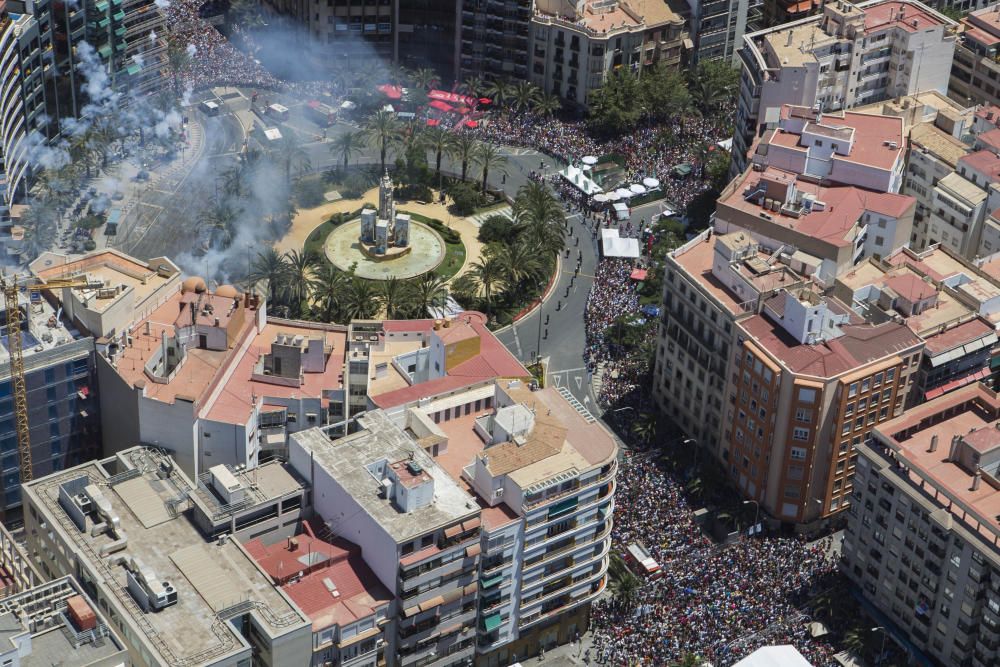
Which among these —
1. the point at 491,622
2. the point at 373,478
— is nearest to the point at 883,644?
the point at 491,622

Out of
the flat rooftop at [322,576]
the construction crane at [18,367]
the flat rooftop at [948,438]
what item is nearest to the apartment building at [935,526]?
the flat rooftop at [948,438]

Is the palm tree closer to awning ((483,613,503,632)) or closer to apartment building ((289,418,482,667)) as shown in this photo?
awning ((483,613,503,632))

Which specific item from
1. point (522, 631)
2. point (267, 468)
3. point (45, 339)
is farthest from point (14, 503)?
point (522, 631)

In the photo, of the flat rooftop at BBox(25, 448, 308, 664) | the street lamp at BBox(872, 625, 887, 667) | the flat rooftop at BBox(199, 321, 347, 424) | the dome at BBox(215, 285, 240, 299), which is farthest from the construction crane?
the street lamp at BBox(872, 625, 887, 667)

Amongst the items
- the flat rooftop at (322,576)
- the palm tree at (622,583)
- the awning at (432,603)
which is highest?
the flat rooftop at (322,576)

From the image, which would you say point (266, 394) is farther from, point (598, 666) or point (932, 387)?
point (932, 387)

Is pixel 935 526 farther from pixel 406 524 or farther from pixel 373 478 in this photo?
pixel 373 478

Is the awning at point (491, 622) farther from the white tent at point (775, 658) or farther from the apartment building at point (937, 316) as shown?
the apartment building at point (937, 316)
